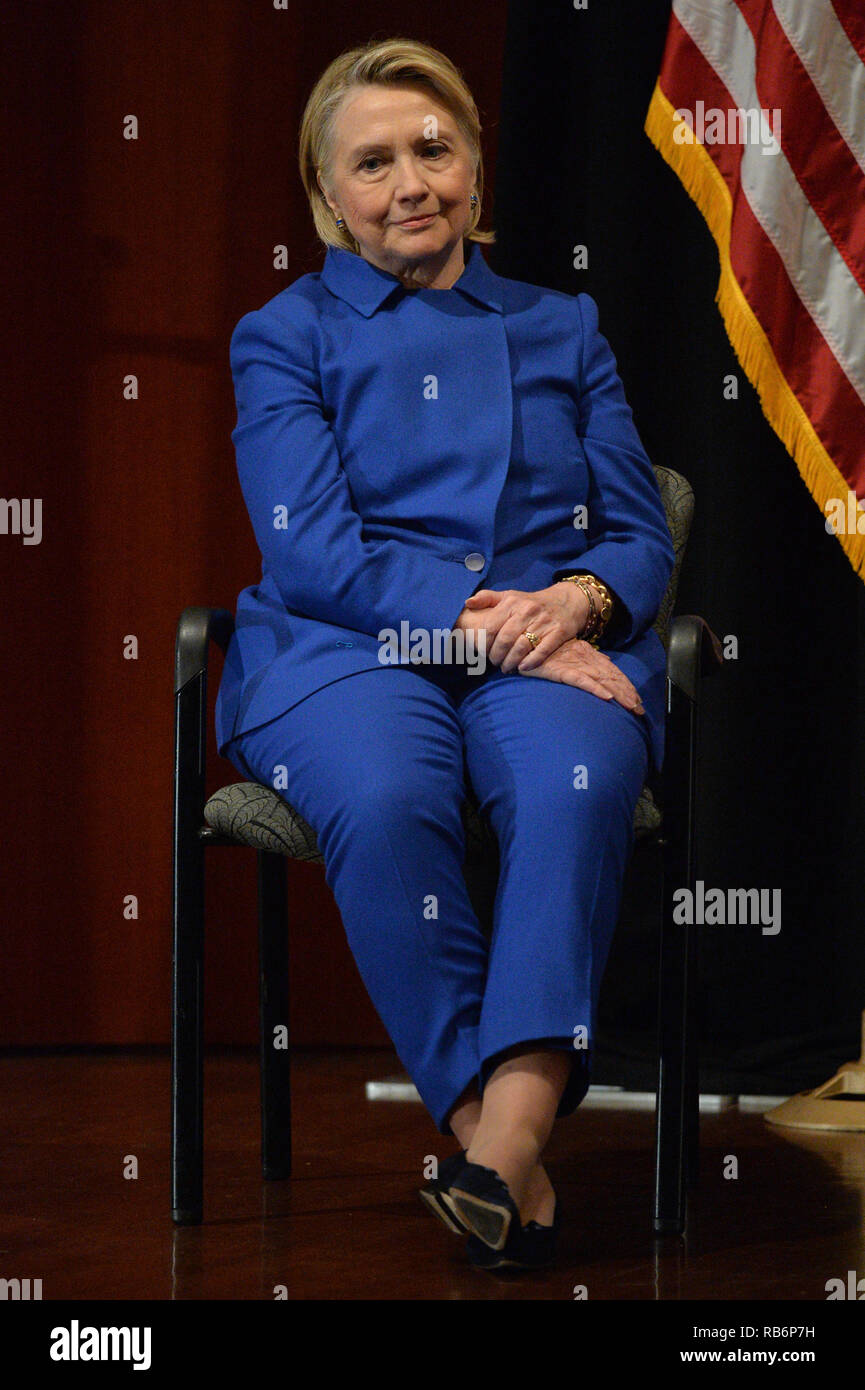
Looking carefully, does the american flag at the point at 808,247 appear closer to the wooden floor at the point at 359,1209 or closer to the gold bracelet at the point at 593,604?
the gold bracelet at the point at 593,604

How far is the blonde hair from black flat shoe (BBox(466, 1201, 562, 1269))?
1.13 meters

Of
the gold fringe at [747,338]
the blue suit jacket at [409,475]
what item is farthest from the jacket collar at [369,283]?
the gold fringe at [747,338]

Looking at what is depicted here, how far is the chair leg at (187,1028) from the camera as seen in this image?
1762 millimetres

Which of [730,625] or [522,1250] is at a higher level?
[730,625]

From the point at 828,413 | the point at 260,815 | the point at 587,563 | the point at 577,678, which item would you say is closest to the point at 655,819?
the point at 577,678

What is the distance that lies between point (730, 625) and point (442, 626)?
1.13 m

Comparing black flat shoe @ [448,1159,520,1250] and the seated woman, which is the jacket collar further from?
black flat shoe @ [448,1159,520,1250]

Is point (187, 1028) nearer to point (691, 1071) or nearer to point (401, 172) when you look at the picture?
point (691, 1071)

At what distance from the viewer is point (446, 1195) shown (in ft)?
4.78

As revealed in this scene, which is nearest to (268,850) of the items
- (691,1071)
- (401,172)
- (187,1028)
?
(187,1028)

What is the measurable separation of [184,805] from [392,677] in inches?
10.2

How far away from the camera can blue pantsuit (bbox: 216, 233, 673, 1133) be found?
1579 millimetres

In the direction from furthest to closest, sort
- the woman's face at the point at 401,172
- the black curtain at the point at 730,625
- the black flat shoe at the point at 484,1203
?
the black curtain at the point at 730,625
the woman's face at the point at 401,172
the black flat shoe at the point at 484,1203

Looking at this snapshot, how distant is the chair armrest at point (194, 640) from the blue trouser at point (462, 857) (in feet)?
0.46
